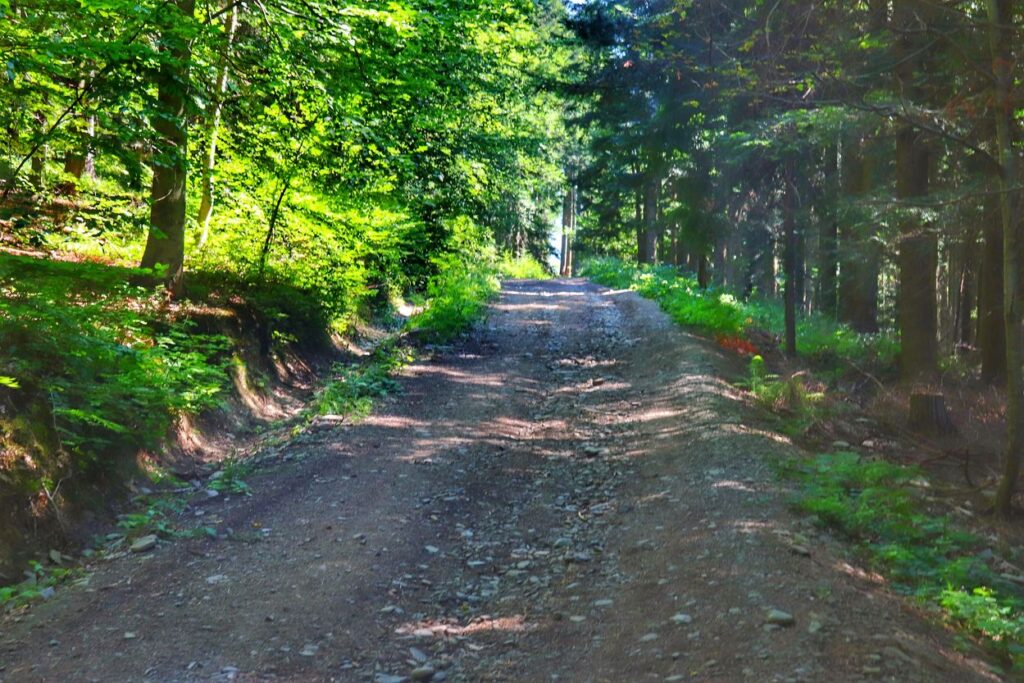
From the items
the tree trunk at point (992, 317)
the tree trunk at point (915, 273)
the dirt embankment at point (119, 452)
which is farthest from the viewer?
the tree trunk at point (992, 317)

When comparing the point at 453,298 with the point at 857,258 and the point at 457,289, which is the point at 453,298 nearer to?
the point at 457,289

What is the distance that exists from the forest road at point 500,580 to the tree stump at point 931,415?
3608 mm

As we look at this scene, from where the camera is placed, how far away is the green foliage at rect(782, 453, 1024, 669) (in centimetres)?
558

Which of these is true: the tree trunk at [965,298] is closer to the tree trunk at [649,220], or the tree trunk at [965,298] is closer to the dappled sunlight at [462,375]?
the dappled sunlight at [462,375]

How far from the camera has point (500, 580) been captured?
21.5 feet

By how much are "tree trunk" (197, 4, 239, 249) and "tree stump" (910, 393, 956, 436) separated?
1120 centimetres

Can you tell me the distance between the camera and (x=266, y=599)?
5.86 meters

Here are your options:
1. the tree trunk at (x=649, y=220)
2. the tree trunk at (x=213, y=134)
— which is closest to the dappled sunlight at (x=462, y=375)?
the tree trunk at (x=213, y=134)

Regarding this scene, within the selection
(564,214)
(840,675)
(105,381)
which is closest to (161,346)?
(105,381)

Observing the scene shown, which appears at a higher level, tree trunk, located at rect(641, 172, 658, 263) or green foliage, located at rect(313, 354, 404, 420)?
tree trunk, located at rect(641, 172, 658, 263)

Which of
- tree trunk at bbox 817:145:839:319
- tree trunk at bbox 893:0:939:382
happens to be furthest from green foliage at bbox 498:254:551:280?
tree trunk at bbox 893:0:939:382

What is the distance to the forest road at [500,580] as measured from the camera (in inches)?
194

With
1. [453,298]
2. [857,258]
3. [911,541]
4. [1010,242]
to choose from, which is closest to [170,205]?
[453,298]

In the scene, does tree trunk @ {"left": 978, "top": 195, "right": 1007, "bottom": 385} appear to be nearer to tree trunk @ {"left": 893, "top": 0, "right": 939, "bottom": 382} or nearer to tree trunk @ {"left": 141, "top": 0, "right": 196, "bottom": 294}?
tree trunk @ {"left": 893, "top": 0, "right": 939, "bottom": 382}
